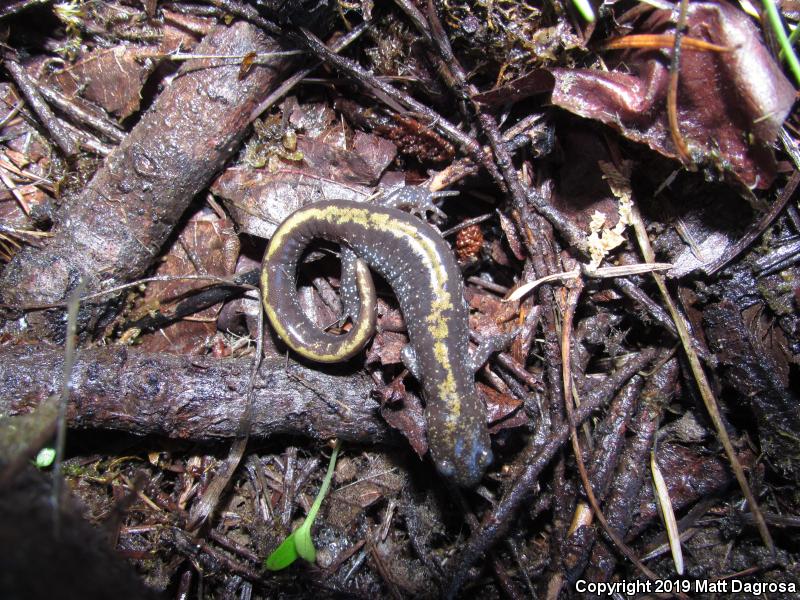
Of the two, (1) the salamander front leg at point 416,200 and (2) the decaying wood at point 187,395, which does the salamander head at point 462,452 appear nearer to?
(2) the decaying wood at point 187,395

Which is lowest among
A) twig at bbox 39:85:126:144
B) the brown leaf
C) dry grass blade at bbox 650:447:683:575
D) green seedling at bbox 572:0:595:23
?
dry grass blade at bbox 650:447:683:575

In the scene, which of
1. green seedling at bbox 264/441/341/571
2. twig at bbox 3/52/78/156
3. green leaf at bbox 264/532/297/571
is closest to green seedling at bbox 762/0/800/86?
green seedling at bbox 264/441/341/571

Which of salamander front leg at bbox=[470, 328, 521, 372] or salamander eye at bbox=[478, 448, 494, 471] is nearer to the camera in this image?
salamander eye at bbox=[478, 448, 494, 471]

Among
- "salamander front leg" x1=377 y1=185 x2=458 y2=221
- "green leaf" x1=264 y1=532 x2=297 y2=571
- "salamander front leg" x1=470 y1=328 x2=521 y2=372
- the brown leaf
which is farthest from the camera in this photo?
"salamander front leg" x1=377 y1=185 x2=458 y2=221

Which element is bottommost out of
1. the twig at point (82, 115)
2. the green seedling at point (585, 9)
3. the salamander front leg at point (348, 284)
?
the salamander front leg at point (348, 284)

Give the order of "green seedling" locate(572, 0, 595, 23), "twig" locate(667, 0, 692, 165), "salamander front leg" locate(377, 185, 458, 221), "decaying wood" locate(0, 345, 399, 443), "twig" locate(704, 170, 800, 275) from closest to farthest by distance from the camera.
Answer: "twig" locate(667, 0, 692, 165) → "green seedling" locate(572, 0, 595, 23) → "twig" locate(704, 170, 800, 275) → "decaying wood" locate(0, 345, 399, 443) → "salamander front leg" locate(377, 185, 458, 221)

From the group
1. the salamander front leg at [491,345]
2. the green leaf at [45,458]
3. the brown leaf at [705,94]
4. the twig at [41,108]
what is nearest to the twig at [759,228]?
the brown leaf at [705,94]

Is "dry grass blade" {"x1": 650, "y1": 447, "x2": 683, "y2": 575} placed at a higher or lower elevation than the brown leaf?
lower

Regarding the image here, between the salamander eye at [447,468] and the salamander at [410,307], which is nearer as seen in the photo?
the salamander eye at [447,468]

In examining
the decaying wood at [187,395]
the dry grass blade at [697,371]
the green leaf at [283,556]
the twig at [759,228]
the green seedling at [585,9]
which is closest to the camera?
the green seedling at [585,9]

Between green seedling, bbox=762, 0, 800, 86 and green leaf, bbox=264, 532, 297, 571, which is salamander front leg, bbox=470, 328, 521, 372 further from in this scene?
green seedling, bbox=762, 0, 800, 86
